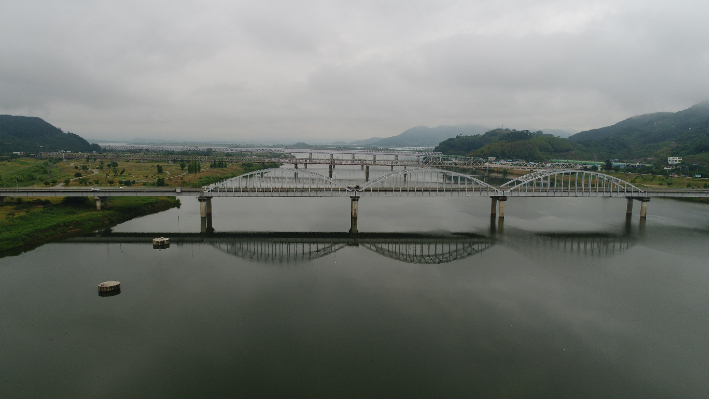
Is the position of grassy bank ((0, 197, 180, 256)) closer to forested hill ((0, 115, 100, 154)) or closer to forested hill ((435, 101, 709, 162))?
forested hill ((0, 115, 100, 154))

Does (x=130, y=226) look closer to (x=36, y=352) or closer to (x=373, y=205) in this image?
(x=36, y=352)

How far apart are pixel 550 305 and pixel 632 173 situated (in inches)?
2737

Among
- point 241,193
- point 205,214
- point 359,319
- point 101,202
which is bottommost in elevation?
point 359,319

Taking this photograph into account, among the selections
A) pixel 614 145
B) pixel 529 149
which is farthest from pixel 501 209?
pixel 614 145

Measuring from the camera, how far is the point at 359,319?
15.7 meters

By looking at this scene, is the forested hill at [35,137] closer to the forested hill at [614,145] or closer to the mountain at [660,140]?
the forested hill at [614,145]

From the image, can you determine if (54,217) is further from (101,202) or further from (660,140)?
→ (660,140)

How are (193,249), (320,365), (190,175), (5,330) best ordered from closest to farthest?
(320,365) → (5,330) → (193,249) → (190,175)

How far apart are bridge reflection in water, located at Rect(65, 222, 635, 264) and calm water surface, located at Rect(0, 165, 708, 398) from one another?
23cm

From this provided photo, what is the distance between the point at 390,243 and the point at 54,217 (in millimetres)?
25973

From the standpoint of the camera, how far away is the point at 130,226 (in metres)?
32.0

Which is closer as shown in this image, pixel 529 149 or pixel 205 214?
pixel 205 214

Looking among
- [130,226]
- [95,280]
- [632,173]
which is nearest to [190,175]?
[130,226]

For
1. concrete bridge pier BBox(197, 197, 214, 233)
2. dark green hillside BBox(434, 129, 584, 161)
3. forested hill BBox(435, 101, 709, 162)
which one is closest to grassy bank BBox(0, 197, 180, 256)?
concrete bridge pier BBox(197, 197, 214, 233)
